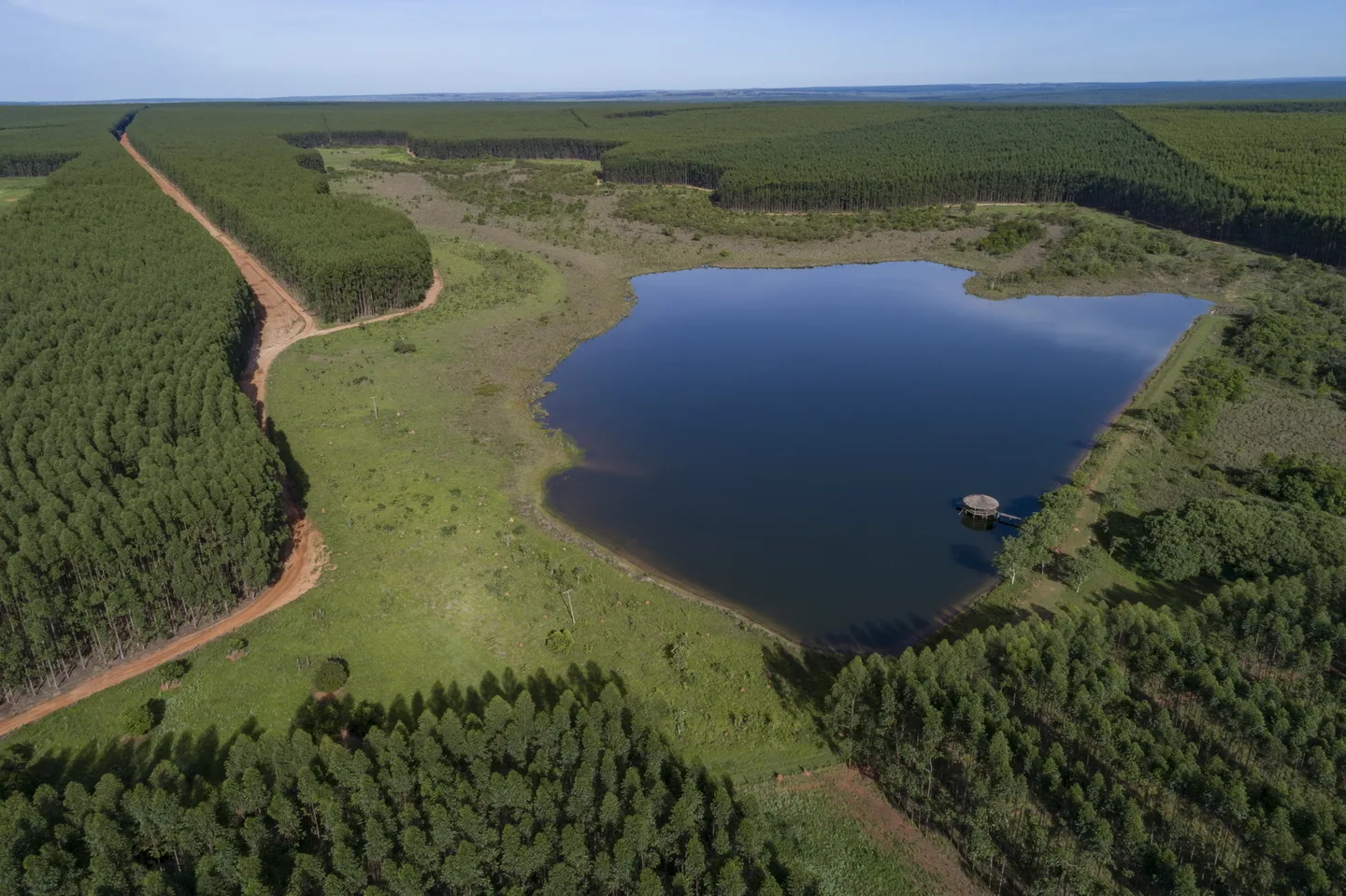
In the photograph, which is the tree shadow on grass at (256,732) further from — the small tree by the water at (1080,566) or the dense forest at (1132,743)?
the small tree by the water at (1080,566)

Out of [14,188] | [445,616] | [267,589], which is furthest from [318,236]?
[14,188]

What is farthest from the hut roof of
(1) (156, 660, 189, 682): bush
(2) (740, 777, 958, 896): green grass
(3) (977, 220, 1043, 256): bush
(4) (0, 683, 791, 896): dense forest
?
(3) (977, 220, 1043, 256): bush

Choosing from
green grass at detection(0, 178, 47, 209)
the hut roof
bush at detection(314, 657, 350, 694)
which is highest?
green grass at detection(0, 178, 47, 209)

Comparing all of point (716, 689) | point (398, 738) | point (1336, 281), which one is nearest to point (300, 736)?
point (398, 738)

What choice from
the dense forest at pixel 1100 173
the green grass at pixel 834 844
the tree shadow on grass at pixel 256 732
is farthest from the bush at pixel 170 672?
the dense forest at pixel 1100 173

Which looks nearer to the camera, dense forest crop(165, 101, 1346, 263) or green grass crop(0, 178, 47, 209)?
dense forest crop(165, 101, 1346, 263)

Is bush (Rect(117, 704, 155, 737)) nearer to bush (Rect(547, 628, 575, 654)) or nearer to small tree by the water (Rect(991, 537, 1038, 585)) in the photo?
bush (Rect(547, 628, 575, 654))
